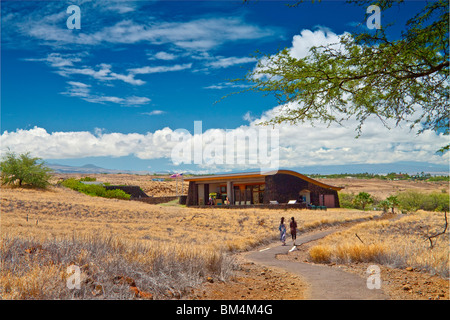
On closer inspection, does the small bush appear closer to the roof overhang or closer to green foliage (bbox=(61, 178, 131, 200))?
the roof overhang

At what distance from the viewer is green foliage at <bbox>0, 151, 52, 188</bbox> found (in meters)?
44.5

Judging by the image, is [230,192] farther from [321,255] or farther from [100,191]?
[321,255]

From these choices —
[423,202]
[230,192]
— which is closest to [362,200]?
[423,202]

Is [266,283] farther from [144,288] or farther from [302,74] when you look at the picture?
[302,74]

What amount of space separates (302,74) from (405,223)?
80.1 feet

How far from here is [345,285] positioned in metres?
8.24

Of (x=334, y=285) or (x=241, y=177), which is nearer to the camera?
(x=334, y=285)

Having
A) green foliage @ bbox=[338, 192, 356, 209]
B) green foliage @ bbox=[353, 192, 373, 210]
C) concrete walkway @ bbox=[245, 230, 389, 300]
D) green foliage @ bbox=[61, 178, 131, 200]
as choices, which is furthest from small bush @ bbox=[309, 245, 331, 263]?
green foliage @ bbox=[338, 192, 356, 209]

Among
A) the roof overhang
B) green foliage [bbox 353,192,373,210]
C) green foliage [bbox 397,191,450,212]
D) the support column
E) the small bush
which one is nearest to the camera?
the small bush

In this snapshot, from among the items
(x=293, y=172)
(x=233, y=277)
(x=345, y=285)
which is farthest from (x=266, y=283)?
(x=293, y=172)

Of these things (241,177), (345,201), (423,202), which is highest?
(241,177)

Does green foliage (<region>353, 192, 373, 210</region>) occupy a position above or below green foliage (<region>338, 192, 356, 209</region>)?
above

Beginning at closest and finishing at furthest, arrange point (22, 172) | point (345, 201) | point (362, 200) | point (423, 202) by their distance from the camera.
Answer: point (22, 172) → point (362, 200) → point (423, 202) → point (345, 201)

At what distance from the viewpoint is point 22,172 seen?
1762 inches
